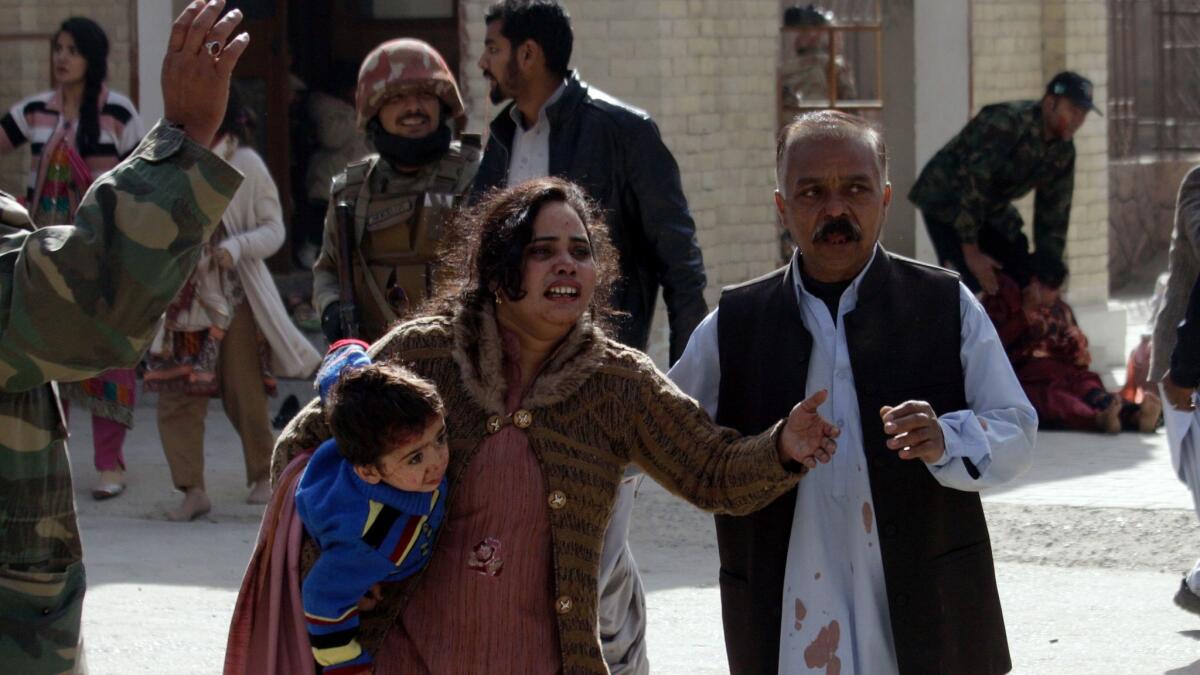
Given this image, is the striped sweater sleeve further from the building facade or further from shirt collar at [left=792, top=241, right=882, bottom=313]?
the building facade

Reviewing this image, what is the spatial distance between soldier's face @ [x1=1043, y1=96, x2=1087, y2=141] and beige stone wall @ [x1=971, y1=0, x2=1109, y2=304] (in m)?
1.72

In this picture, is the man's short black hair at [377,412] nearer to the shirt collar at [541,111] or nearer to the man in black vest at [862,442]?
the man in black vest at [862,442]

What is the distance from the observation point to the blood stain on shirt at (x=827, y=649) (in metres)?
3.39

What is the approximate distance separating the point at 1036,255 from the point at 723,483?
7.05 metres

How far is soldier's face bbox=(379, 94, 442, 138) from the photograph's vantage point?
5.50 m

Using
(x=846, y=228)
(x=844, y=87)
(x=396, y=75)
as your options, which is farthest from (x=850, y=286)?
(x=844, y=87)

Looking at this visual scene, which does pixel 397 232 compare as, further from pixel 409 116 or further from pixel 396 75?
pixel 396 75

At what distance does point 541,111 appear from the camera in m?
5.09

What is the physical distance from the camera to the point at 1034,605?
639 cm

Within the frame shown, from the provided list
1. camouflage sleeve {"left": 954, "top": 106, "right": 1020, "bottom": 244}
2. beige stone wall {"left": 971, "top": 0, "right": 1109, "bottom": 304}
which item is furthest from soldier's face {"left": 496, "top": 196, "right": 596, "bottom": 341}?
beige stone wall {"left": 971, "top": 0, "right": 1109, "bottom": 304}

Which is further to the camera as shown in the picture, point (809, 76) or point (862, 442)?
point (809, 76)

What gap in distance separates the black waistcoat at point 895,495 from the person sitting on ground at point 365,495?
27.4 inches

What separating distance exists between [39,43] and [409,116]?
6.02 m

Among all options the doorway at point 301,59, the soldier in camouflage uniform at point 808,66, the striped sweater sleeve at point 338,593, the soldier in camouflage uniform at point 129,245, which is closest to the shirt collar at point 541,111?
the striped sweater sleeve at point 338,593
